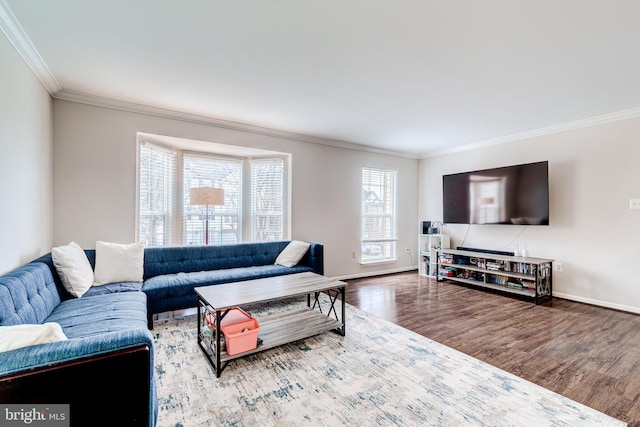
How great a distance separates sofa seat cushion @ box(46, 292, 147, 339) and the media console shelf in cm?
445

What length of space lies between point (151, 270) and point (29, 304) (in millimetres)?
1444

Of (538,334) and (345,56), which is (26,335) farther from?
(538,334)

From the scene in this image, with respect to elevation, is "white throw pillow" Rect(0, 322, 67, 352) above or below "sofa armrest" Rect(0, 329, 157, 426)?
above

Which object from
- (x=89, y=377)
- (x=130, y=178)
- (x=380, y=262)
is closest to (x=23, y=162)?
(x=130, y=178)

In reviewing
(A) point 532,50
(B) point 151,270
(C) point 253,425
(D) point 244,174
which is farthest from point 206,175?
(A) point 532,50

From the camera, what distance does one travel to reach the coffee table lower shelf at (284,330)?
2.18m

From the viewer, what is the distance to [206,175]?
4.24 meters

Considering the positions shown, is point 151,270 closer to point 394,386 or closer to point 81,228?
point 81,228

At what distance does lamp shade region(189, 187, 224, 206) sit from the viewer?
3.62 metres

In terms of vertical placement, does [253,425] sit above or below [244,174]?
below

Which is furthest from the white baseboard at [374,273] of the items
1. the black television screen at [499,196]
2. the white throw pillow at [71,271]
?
the white throw pillow at [71,271]

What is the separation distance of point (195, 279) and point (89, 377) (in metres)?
2.15

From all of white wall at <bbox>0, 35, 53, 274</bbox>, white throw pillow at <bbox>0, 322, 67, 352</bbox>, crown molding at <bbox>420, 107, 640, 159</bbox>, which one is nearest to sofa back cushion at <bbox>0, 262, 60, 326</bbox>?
white wall at <bbox>0, 35, 53, 274</bbox>

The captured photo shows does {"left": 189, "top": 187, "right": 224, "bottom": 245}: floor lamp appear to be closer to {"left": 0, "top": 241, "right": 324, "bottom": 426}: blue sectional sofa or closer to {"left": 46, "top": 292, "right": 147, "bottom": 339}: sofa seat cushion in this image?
{"left": 0, "top": 241, "right": 324, "bottom": 426}: blue sectional sofa
